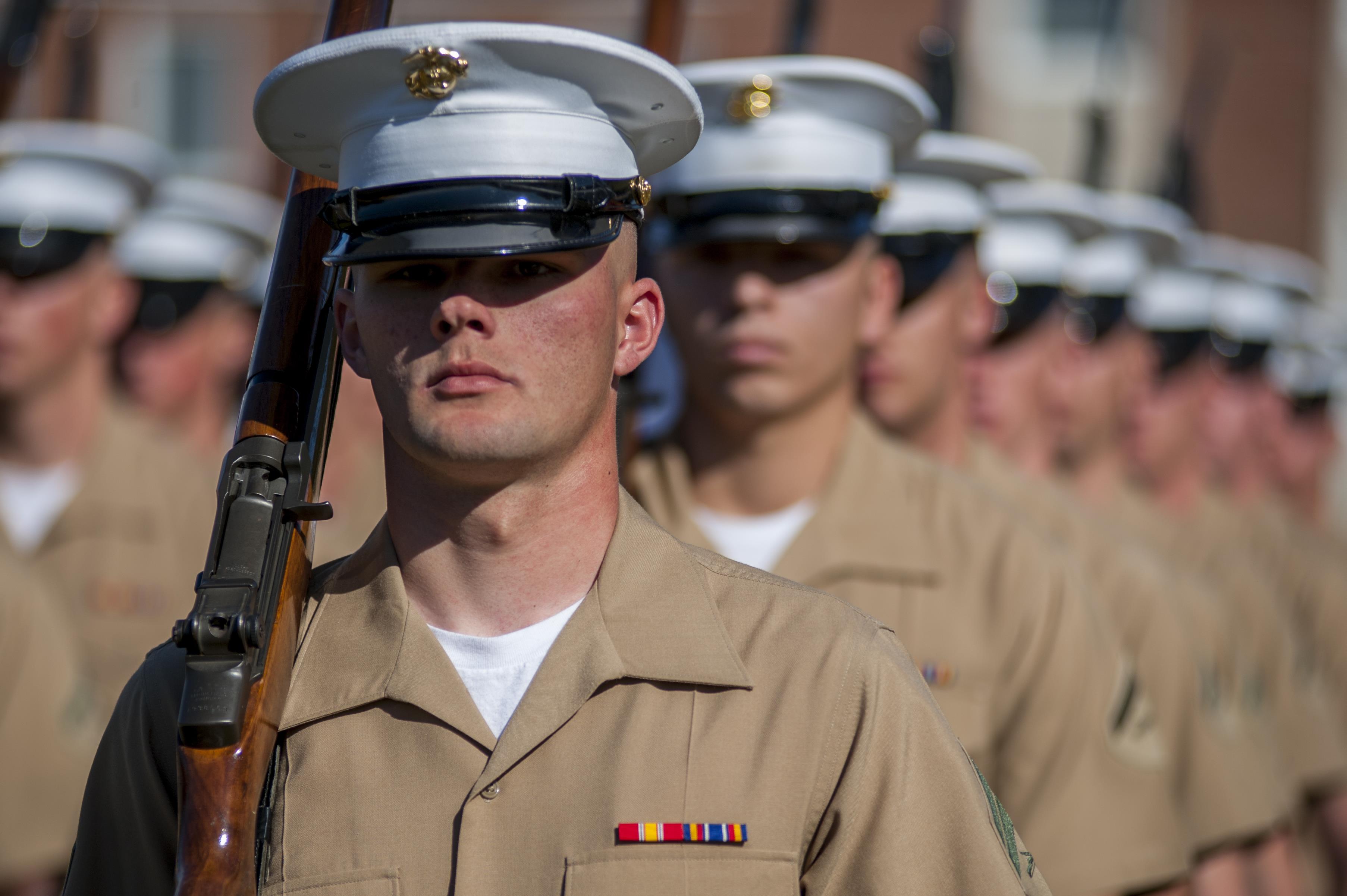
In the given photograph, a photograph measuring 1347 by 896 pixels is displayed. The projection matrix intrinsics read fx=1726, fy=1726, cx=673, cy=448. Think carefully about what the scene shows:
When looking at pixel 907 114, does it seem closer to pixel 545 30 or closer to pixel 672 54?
pixel 672 54

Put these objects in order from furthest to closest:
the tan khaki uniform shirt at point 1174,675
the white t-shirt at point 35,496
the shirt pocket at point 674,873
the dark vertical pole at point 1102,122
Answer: the dark vertical pole at point 1102,122 → the white t-shirt at point 35,496 → the tan khaki uniform shirt at point 1174,675 → the shirt pocket at point 674,873

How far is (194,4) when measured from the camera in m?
24.4

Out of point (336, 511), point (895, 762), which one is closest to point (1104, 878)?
point (895, 762)

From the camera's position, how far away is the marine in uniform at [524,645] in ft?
7.69

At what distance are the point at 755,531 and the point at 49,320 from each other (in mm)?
3829

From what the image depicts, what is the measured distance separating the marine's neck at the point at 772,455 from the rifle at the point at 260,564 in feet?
6.74

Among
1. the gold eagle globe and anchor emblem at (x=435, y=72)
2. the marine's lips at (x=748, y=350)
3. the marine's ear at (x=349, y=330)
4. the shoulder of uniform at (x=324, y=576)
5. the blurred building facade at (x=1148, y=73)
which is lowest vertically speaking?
the shoulder of uniform at (x=324, y=576)

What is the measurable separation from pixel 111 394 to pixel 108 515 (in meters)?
1.73

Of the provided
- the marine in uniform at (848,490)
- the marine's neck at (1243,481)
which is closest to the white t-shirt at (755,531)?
the marine in uniform at (848,490)

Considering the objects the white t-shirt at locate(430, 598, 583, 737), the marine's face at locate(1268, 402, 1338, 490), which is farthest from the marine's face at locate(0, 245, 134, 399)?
the marine's face at locate(1268, 402, 1338, 490)

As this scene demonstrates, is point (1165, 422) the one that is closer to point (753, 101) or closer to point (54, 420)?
point (753, 101)

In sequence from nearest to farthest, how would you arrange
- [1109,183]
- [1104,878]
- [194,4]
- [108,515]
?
1. [1104,878]
2. [108,515]
3. [1109,183]
4. [194,4]

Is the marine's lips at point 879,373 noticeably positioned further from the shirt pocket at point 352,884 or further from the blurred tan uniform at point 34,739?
the shirt pocket at point 352,884

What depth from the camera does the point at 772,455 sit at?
4.64 meters
